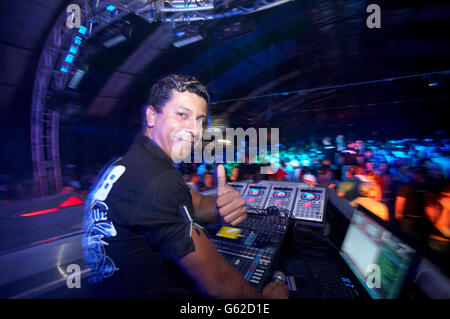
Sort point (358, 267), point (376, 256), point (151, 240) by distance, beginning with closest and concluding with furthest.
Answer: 1. point (151, 240)
2. point (376, 256)
3. point (358, 267)

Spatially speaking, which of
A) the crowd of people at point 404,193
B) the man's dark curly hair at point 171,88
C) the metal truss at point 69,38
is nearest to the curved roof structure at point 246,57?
the metal truss at point 69,38

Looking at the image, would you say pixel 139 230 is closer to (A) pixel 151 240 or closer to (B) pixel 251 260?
(A) pixel 151 240

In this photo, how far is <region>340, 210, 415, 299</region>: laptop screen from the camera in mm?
674

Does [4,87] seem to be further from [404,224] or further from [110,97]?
[404,224]

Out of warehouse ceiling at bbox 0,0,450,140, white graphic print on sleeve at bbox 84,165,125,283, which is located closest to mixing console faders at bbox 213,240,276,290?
white graphic print on sleeve at bbox 84,165,125,283

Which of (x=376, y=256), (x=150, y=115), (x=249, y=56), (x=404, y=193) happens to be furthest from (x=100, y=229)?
(x=249, y=56)

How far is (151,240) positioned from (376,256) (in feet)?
2.86

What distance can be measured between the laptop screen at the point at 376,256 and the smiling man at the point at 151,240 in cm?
35

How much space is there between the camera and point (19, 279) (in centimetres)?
81

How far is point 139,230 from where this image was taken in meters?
0.74

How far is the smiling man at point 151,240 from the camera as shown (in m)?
0.71

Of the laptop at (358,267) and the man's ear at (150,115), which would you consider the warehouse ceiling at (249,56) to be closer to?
the man's ear at (150,115)

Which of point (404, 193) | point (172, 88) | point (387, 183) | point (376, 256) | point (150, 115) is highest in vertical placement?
point (172, 88)
